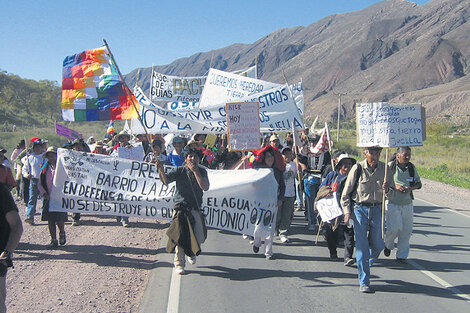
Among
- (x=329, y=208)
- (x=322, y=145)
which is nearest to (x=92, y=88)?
(x=329, y=208)

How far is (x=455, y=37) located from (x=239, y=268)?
457 feet

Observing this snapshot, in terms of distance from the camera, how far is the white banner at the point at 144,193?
297 inches

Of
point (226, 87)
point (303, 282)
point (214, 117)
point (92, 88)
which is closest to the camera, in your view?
point (303, 282)

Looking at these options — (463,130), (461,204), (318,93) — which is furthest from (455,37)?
(461,204)

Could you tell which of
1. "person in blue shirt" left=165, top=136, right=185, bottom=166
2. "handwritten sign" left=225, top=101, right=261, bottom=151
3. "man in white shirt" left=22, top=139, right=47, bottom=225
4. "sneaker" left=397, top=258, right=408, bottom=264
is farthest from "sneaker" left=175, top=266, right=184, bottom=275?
"man in white shirt" left=22, top=139, right=47, bottom=225

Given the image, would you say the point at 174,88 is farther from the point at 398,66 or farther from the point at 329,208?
the point at 398,66

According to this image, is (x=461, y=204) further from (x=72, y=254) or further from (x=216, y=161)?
(x=72, y=254)

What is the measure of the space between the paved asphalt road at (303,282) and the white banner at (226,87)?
17.0ft

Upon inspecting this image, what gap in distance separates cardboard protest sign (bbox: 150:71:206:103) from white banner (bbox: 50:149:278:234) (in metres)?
8.10

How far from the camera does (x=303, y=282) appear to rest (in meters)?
6.41

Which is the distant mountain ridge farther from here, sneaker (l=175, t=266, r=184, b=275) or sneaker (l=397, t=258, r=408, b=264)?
sneaker (l=175, t=266, r=184, b=275)

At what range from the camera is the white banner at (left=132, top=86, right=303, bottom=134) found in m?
9.77

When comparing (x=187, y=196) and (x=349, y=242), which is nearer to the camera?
(x=187, y=196)

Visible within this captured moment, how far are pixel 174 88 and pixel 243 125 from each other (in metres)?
7.73
